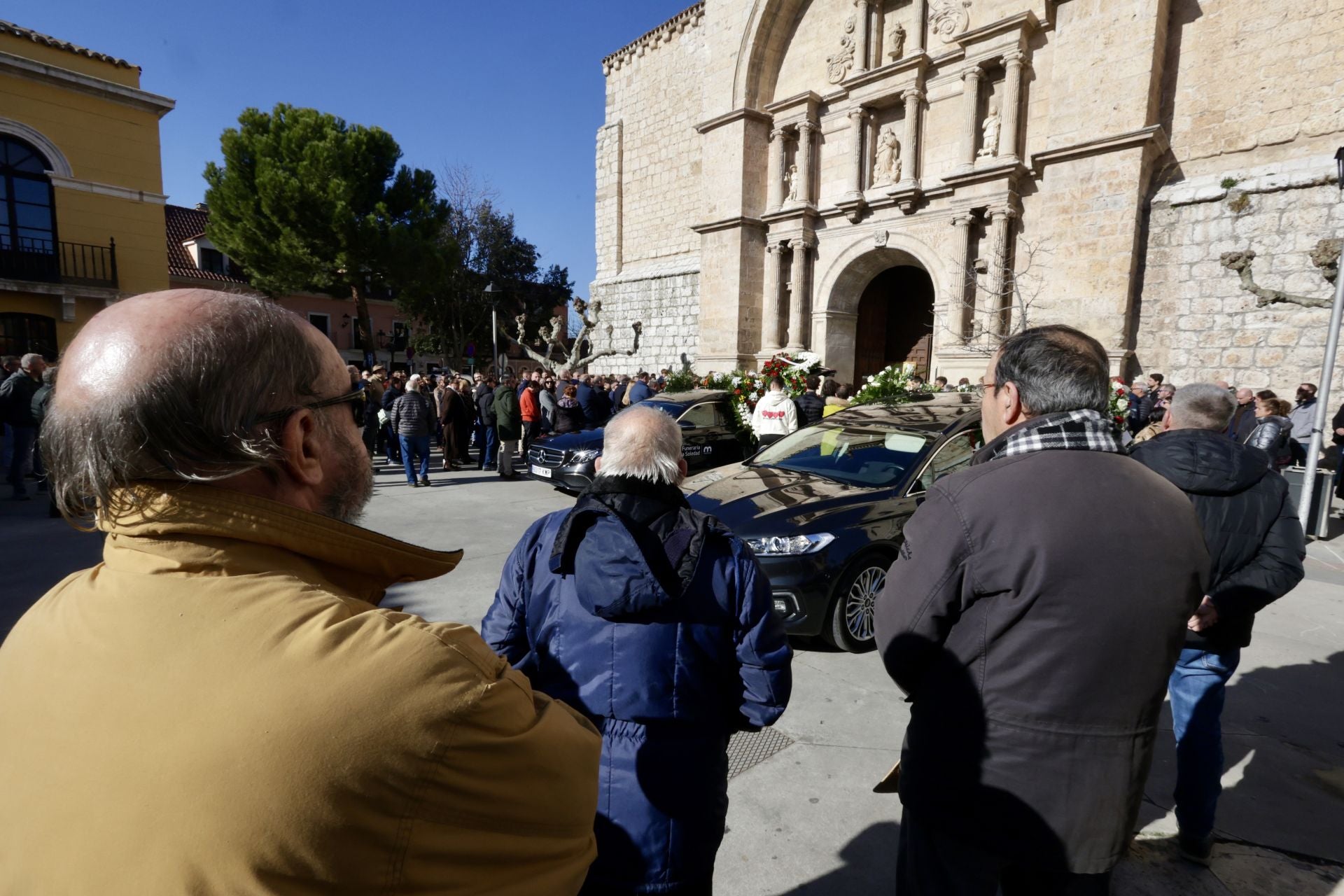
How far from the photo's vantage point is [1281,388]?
11258mm

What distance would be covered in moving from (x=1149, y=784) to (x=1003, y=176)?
13128 millimetres

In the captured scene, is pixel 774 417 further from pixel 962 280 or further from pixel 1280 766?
pixel 962 280

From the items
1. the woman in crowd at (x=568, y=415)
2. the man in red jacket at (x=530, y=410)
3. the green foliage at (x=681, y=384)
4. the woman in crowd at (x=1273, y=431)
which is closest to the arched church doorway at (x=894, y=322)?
the green foliage at (x=681, y=384)

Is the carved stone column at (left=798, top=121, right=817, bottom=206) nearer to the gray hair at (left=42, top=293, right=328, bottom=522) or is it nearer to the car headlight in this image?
the car headlight

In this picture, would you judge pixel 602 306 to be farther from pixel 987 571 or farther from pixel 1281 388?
pixel 987 571

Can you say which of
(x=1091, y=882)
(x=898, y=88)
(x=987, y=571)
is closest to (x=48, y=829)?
(x=987, y=571)

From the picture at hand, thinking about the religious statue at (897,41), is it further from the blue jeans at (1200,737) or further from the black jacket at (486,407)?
the blue jeans at (1200,737)

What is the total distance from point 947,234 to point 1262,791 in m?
13.4

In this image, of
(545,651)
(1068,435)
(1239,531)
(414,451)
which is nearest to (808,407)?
(414,451)

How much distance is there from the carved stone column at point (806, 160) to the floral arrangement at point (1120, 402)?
8455mm

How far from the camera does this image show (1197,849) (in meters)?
2.61

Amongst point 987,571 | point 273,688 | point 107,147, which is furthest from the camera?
point 107,147

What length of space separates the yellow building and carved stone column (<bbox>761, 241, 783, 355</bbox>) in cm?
1687

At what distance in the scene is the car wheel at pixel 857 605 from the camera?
4.52m
